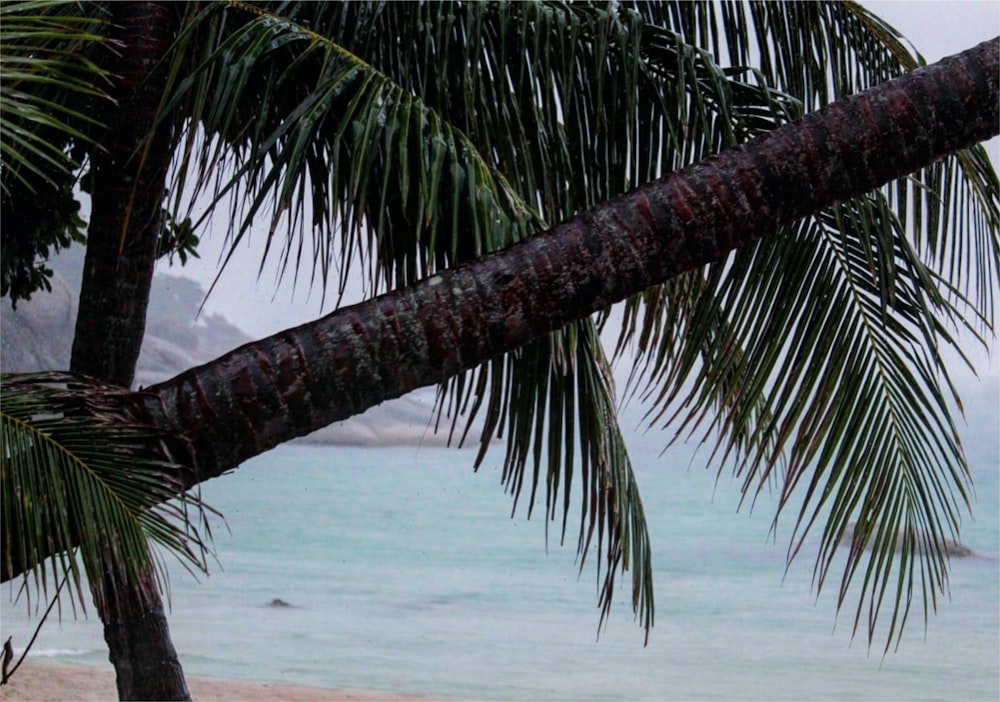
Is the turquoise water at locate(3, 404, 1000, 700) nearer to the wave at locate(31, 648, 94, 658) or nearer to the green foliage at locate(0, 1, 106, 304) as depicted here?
the wave at locate(31, 648, 94, 658)

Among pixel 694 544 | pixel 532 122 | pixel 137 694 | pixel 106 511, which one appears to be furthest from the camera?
pixel 694 544

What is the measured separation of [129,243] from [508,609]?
888cm

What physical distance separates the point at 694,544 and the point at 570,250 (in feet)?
40.2

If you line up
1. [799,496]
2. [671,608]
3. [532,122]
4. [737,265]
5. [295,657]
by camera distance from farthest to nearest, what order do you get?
[799,496] → [671,608] → [295,657] → [532,122] → [737,265]

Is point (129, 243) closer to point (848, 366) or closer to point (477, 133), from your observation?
point (477, 133)

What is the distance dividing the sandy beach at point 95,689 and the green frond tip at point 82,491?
338 cm

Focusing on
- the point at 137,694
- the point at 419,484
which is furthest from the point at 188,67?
the point at 419,484

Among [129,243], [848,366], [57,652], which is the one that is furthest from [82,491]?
[57,652]

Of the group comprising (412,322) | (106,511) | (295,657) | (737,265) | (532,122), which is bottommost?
(295,657)

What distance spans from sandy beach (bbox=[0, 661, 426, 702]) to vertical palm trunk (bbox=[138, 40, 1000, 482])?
11.2 feet

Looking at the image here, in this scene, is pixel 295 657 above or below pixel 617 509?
below

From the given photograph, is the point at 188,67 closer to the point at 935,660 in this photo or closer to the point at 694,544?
the point at 935,660

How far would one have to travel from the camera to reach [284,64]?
163cm

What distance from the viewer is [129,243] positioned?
5.81 feet
